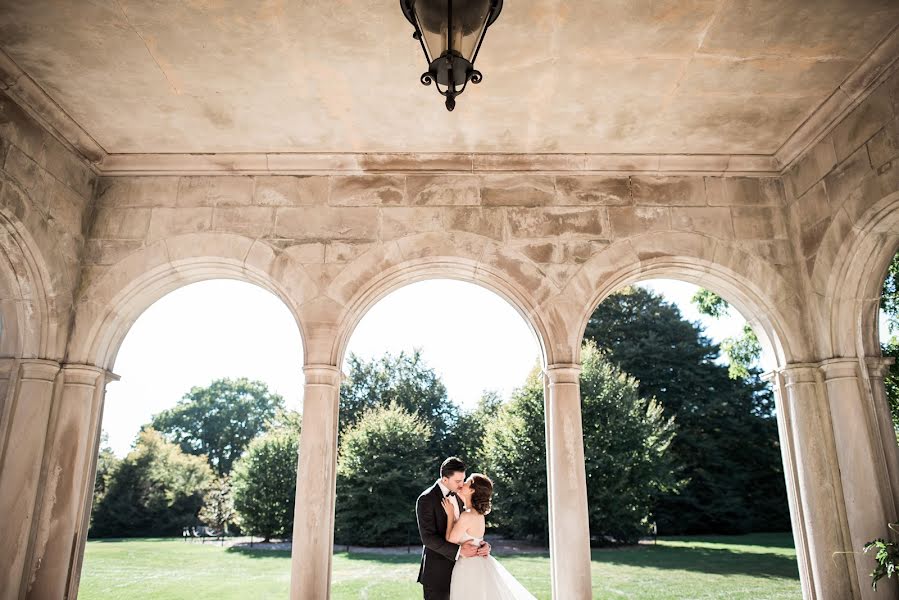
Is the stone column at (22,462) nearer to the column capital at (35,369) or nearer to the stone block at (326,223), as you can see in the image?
the column capital at (35,369)

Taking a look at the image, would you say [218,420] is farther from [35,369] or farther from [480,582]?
[480,582]

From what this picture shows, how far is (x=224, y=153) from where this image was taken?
534cm

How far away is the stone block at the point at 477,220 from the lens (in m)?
5.28

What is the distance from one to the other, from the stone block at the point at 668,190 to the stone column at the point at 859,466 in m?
1.88

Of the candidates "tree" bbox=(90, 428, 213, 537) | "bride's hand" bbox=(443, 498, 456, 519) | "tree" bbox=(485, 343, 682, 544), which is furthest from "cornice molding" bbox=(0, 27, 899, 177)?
"tree" bbox=(90, 428, 213, 537)

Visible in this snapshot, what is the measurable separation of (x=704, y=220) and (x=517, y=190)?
1.81m

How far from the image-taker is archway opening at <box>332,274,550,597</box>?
Result: 12.6 m

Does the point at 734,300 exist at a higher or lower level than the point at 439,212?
lower

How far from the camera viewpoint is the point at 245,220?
5.32m

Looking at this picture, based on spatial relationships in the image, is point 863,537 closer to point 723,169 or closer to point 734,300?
point 734,300

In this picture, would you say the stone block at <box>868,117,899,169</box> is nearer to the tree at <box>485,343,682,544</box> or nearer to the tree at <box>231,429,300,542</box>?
the tree at <box>485,343,682,544</box>

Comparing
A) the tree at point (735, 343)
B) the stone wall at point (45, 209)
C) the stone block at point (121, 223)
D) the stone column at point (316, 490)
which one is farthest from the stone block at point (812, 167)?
the stone wall at point (45, 209)

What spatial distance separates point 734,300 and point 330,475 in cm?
406

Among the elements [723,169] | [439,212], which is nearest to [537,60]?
[439,212]
